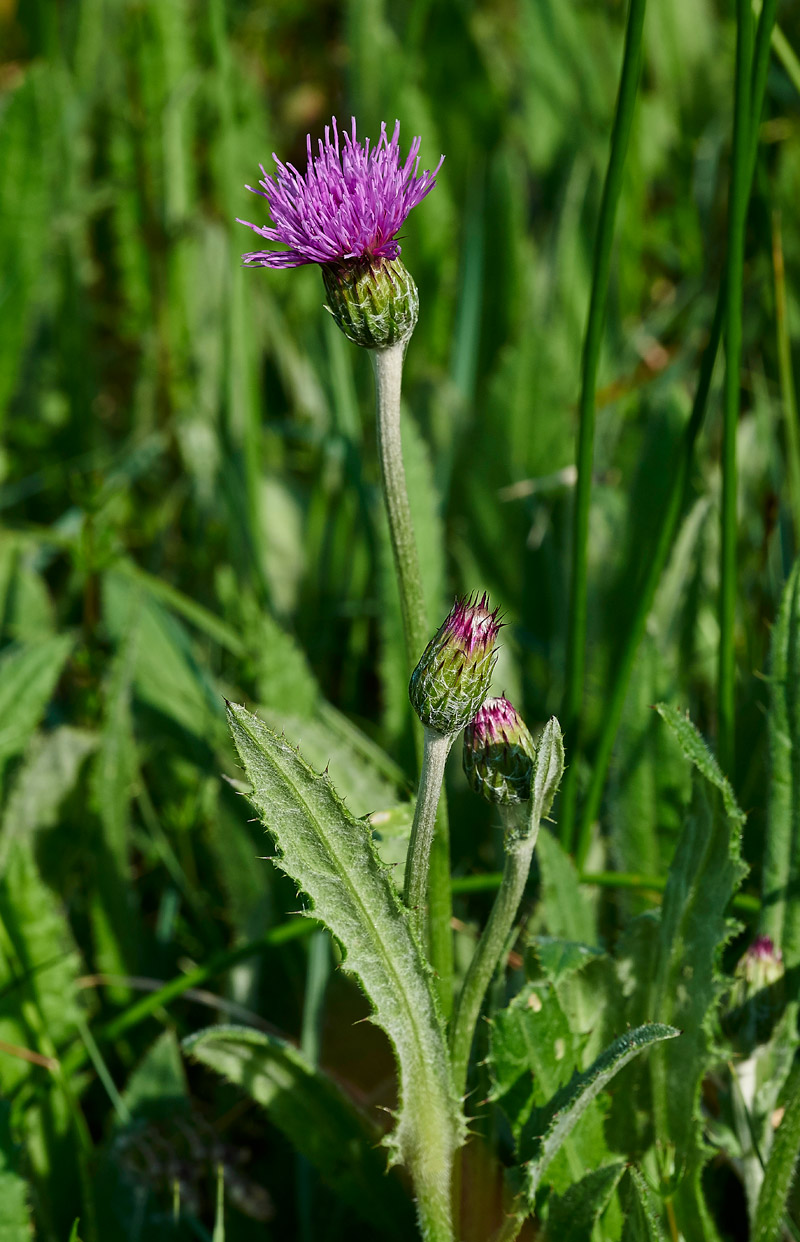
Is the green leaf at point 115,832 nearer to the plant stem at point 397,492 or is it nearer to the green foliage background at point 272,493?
the green foliage background at point 272,493

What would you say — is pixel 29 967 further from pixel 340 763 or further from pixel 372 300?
pixel 372 300

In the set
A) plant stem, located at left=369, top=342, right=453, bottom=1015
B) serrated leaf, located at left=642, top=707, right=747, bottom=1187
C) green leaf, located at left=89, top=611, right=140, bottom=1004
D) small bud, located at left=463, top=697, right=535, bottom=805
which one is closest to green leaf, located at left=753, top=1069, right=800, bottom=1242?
serrated leaf, located at left=642, top=707, right=747, bottom=1187

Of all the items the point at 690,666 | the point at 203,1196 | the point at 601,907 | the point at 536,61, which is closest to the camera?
the point at 203,1196

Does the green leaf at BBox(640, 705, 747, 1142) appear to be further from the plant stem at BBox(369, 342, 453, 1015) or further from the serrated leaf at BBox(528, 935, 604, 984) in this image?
the plant stem at BBox(369, 342, 453, 1015)

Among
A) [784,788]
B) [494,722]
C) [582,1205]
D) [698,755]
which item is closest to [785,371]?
[784,788]

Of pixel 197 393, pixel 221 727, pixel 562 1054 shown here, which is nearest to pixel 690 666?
pixel 221 727

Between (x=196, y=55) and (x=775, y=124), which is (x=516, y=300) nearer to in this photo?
(x=775, y=124)
